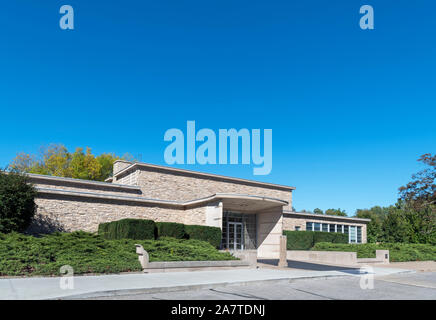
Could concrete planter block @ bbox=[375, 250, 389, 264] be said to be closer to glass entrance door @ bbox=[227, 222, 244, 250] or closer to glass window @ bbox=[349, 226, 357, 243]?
glass entrance door @ bbox=[227, 222, 244, 250]

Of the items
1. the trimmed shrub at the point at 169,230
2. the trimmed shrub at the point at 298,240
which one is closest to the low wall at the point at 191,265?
the trimmed shrub at the point at 169,230

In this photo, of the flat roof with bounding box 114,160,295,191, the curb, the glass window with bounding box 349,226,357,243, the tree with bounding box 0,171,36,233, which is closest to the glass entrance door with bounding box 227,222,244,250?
the flat roof with bounding box 114,160,295,191

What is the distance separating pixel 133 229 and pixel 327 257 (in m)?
12.6

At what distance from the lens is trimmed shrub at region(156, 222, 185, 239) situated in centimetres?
2169

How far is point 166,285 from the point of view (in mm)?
11352

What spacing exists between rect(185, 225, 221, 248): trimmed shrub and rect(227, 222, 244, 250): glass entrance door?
659 cm

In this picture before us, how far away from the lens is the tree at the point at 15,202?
18844 mm

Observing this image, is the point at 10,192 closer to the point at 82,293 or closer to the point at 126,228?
the point at 126,228

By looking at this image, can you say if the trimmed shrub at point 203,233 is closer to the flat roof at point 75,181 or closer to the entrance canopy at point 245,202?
the entrance canopy at point 245,202

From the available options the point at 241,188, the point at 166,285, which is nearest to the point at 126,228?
the point at 166,285

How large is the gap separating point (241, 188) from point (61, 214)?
1789cm

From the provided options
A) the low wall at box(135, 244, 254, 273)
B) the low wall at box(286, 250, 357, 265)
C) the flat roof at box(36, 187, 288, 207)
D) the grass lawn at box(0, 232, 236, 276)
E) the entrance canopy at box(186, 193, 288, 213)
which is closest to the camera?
the grass lawn at box(0, 232, 236, 276)

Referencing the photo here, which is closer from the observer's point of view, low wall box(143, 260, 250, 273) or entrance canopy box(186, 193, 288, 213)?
low wall box(143, 260, 250, 273)

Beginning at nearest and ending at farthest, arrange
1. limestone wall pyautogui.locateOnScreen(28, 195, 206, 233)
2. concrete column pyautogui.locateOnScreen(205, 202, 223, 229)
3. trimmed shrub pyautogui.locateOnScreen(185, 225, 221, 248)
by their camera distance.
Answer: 1. limestone wall pyautogui.locateOnScreen(28, 195, 206, 233)
2. trimmed shrub pyautogui.locateOnScreen(185, 225, 221, 248)
3. concrete column pyautogui.locateOnScreen(205, 202, 223, 229)
